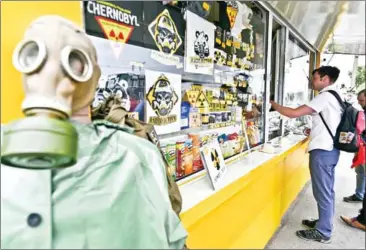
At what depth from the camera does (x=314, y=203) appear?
2084 millimetres

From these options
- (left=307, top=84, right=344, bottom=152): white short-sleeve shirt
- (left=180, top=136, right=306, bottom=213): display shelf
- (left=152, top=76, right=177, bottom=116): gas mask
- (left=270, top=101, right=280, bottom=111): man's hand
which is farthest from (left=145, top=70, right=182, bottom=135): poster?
(left=270, top=101, right=280, bottom=111): man's hand

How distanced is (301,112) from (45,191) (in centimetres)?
194

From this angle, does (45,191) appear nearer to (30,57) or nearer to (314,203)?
(30,57)

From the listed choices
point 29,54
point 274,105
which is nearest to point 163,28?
point 29,54

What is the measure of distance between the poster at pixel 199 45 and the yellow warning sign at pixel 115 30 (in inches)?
15.5

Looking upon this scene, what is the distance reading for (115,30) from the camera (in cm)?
96

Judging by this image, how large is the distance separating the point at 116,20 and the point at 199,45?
0.56 m

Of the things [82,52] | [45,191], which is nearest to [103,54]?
[82,52]

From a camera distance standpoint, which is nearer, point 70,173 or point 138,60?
point 70,173

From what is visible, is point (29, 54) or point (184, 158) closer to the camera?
point (29, 54)

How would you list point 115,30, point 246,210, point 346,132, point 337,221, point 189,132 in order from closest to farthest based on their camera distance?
point 115,30
point 246,210
point 189,132
point 337,221
point 346,132

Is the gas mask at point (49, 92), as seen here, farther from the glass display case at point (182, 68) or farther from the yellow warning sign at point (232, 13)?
the yellow warning sign at point (232, 13)

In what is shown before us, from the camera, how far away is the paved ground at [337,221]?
1016mm

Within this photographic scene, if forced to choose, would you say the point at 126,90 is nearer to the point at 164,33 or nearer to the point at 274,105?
the point at 164,33
